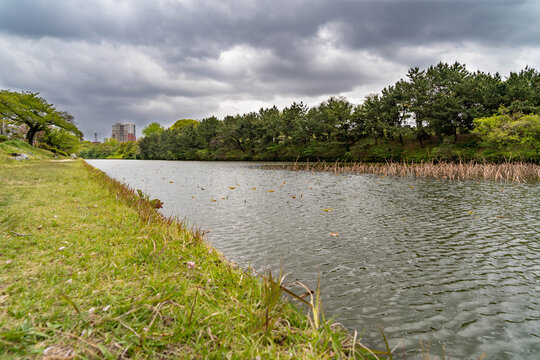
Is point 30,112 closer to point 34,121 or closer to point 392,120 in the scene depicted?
point 34,121

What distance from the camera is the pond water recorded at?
2.89 metres

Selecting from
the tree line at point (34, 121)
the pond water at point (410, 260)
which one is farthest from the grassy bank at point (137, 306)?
the tree line at point (34, 121)

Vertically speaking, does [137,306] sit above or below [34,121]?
below

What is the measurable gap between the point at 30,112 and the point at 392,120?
56.5 meters

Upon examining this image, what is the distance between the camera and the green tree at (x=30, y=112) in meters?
38.2

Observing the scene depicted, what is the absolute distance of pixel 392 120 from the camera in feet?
148

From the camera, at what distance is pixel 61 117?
4559 cm

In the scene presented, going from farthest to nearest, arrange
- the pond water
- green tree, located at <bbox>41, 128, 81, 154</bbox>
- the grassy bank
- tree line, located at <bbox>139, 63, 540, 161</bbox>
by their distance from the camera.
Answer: green tree, located at <bbox>41, 128, 81, 154</bbox> < tree line, located at <bbox>139, 63, 540, 161</bbox> < the pond water < the grassy bank

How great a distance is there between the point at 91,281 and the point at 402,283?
13.2 ft

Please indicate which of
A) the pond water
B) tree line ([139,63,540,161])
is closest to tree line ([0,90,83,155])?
tree line ([139,63,540,161])

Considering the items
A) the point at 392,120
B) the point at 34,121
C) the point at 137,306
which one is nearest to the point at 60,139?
the point at 34,121

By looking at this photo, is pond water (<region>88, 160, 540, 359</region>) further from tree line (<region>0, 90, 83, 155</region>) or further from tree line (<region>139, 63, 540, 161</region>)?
tree line (<region>0, 90, 83, 155</region>)

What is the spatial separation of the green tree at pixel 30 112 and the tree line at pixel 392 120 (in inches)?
1362

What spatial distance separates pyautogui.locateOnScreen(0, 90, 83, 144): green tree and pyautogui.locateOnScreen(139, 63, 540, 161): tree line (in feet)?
114
